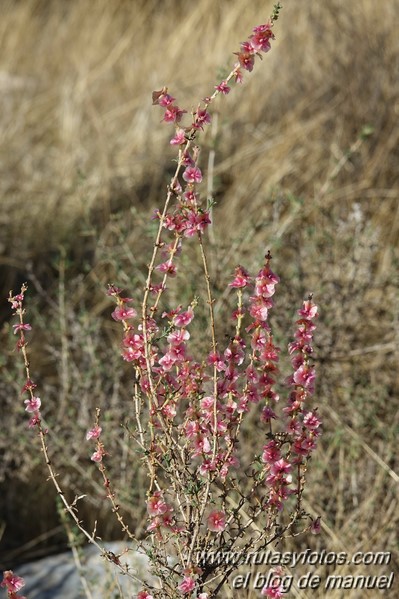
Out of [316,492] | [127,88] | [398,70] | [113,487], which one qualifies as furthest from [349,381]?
[127,88]

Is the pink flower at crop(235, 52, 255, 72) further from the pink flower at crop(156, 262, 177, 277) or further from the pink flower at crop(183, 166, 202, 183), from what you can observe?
the pink flower at crop(156, 262, 177, 277)

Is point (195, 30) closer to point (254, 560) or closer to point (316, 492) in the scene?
point (316, 492)

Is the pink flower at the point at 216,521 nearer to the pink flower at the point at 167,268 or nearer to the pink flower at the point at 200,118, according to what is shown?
the pink flower at the point at 167,268

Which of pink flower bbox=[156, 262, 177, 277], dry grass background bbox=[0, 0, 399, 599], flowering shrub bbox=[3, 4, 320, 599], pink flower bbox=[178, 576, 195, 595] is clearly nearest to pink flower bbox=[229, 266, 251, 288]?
flowering shrub bbox=[3, 4, 320, 599]

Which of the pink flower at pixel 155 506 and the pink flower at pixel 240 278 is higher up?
the pink flower at pixel 240 278

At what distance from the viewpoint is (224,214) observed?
431cm

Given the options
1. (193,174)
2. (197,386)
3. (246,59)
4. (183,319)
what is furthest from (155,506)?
(246,59)

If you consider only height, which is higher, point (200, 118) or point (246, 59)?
point (246, 59)

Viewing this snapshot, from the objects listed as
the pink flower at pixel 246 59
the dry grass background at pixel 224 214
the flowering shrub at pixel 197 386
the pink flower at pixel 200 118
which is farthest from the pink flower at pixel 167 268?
the dry grass background at pixel 224 214

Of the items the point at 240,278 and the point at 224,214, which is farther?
the point at 224,214

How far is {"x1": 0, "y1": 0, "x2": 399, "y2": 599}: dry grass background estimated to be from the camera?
3104mm

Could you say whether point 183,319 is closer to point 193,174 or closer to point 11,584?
point 193,174

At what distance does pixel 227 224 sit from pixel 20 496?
1.46 meters

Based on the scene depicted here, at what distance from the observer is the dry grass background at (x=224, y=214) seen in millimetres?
3104
